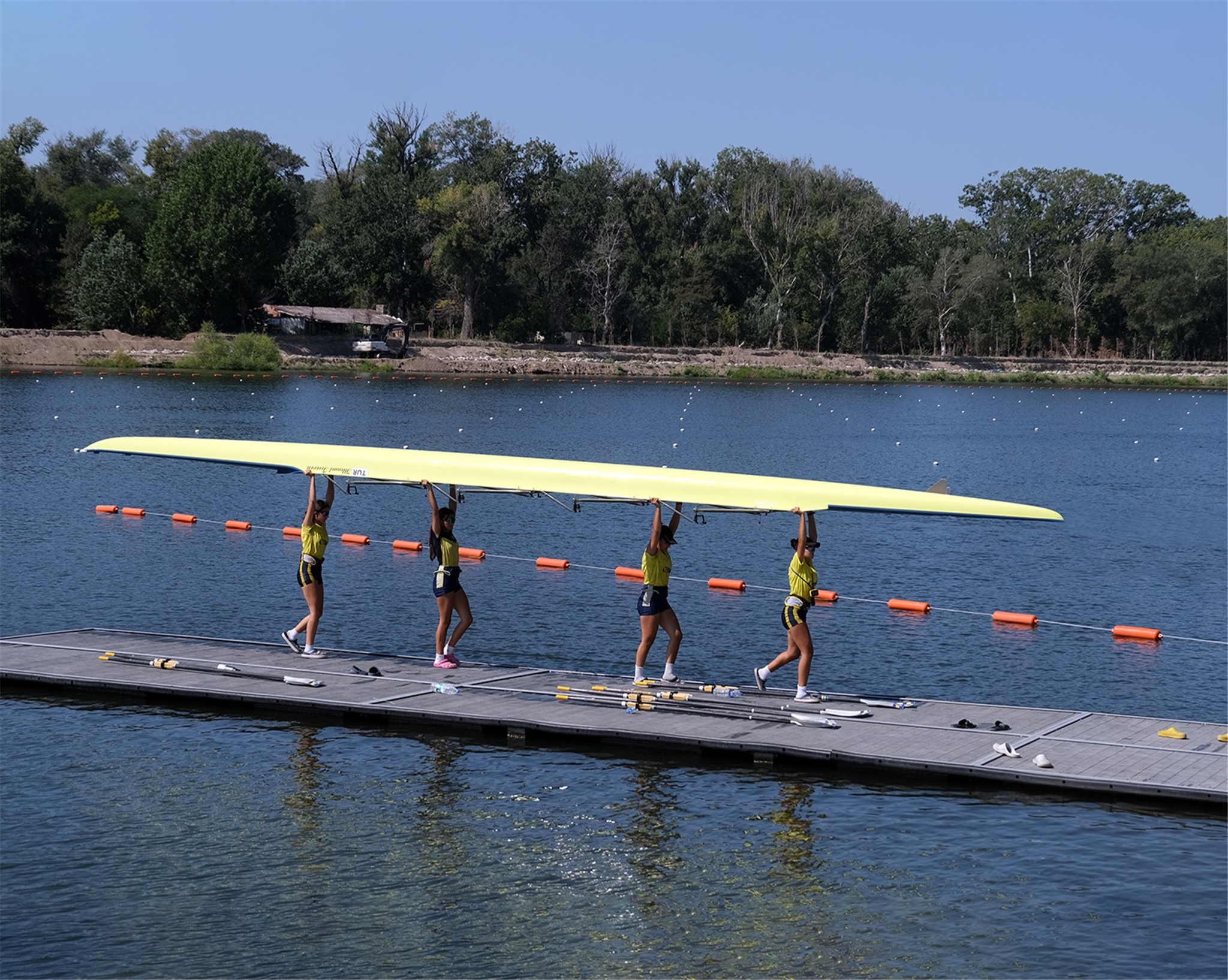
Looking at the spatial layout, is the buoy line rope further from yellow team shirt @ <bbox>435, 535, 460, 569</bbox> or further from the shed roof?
the shed roof

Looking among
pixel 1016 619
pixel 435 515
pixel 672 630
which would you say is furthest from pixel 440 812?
pixel 1016 619

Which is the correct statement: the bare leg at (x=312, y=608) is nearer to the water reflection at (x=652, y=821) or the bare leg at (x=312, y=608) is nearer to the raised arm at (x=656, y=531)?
the raised arm at (x=656, y=531)

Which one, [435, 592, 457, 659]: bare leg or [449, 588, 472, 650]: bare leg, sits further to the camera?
[449, 588, 472, 650]: bare leg

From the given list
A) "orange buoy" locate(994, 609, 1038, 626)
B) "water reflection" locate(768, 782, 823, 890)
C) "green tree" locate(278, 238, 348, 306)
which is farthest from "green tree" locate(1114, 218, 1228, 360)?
"water reflection" locate(768, 782, 823, 890)

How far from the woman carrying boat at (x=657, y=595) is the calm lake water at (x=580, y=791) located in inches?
68.0

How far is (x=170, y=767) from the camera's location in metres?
16.3

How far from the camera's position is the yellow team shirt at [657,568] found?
17.8 m

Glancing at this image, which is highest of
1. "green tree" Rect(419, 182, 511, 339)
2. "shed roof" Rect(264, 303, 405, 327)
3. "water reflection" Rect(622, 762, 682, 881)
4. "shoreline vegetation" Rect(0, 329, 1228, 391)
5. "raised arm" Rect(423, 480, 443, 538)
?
"green tree" Rect(419, 182, 511, 339)

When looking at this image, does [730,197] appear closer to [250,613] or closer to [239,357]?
[239,357]

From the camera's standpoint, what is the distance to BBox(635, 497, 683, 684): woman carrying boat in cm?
1764

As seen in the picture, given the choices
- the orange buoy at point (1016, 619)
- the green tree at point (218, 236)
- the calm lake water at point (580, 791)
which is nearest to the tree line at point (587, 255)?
the green tree at point (218, 236)

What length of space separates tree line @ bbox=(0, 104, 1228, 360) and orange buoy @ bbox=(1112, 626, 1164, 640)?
8353 cm

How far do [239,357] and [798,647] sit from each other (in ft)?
270

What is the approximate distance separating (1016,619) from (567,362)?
8521cm
